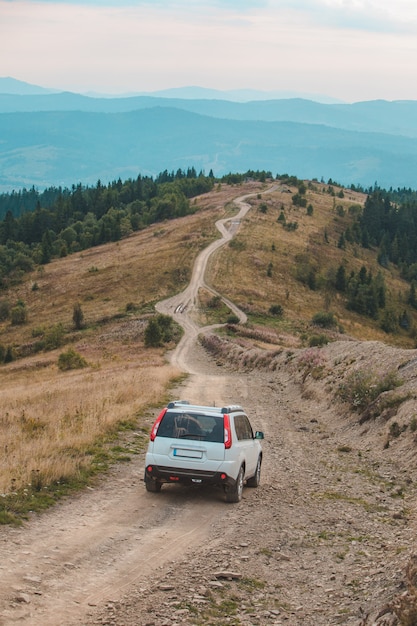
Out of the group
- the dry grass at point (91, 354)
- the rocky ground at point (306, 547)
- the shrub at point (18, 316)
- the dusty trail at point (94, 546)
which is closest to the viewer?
the dusty trail at point (94, 546)

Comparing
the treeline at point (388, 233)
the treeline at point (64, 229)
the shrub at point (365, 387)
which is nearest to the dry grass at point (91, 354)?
the treeline at point (64, 229)

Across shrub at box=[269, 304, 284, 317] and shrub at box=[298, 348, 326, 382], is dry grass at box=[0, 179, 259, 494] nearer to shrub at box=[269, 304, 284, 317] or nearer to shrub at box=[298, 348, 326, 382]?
shrub at box=[298, 348, 326, 382]

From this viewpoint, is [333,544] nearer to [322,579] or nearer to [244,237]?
[322,579]

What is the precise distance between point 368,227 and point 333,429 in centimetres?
14832

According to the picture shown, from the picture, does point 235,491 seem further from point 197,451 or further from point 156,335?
point 156,335

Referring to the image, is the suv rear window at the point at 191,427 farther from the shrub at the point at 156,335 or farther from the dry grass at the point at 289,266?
the dry grass at the point at 289,266

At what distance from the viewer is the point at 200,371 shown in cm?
5022

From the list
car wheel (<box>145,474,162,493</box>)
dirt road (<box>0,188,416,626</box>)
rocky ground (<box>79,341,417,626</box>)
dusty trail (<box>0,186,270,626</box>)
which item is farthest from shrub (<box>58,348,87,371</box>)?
car wheel (<box>145,474,162,493</box>)

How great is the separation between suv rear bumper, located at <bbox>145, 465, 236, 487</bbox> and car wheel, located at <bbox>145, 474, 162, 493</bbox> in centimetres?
28

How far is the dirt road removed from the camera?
29.0 ft

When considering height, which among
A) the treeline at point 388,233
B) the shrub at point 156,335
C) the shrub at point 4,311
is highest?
the treeline at point 388,233

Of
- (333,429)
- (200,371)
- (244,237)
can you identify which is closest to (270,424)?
(333,429)

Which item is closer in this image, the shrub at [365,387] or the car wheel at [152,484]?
the car wheel at [152,484]

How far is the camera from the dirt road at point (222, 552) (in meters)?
8.84
